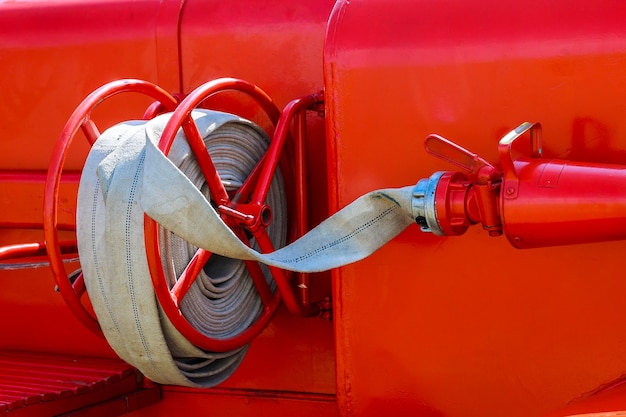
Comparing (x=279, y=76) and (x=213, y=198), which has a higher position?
(x=279, y=76)

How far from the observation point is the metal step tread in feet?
6.41

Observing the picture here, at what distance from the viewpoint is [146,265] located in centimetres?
169

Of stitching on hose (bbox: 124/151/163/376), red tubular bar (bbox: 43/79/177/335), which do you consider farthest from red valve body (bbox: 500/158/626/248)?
red tubular bar (bbox: 43/79/177/335)

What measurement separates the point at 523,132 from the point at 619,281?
33cm

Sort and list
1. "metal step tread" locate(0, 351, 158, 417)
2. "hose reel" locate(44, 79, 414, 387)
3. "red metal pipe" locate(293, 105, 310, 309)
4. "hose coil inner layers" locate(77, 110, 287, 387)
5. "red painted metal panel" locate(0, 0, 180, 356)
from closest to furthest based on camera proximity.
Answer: "hose reel" locate(44, 79, 414, 387), "hose coil inner layers" locate(77, 110, 287, 387), "metal step tread" locate(0, 351, 158, 417), "red metal pipe" locate(293, 105, 310, 309), "red painted metal panel" locate(0, 0, 180, 356)

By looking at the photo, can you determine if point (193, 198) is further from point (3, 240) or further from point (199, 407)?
point (3, 240)

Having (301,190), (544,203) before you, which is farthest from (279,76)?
(544,203)

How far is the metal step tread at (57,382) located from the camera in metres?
1.95

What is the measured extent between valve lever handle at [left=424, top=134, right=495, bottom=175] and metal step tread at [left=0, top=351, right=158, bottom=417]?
0.98 metres

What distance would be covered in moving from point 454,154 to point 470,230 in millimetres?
213

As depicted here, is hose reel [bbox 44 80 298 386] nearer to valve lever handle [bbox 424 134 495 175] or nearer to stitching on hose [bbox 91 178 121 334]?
stitching on hose [bbox 91 178 121 334]

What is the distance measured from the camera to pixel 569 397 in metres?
1.70

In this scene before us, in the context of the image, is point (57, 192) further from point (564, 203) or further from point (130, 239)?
point (564, 203)

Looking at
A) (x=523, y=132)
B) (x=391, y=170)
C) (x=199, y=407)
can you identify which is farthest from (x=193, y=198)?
(x=199, y=407)
